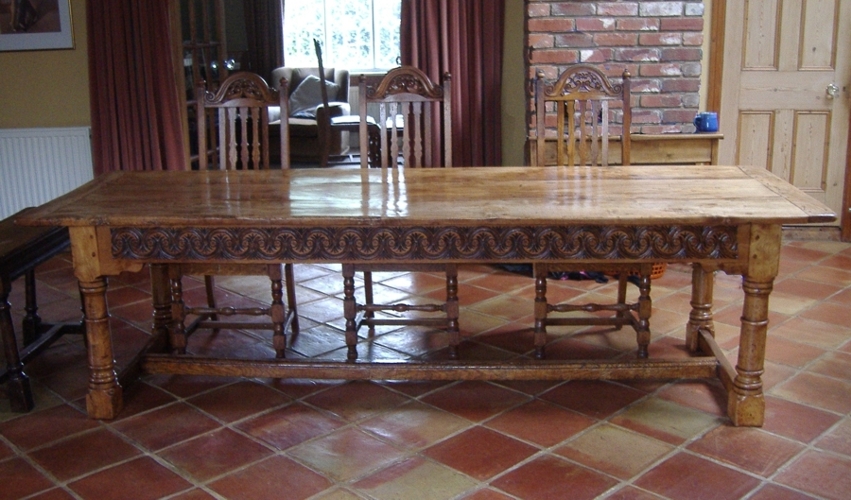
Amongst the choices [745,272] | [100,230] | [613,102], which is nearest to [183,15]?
[613,102]

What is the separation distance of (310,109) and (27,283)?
5376 millimetres

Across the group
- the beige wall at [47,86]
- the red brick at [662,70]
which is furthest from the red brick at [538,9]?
the beige wall at [47,86]

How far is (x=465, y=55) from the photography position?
15.0ft

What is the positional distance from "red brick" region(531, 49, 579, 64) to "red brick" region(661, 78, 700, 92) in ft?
1.61

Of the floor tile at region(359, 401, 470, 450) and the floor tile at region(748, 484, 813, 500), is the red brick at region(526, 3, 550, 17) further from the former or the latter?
the floor tile at region(748, 484, 813, 500)

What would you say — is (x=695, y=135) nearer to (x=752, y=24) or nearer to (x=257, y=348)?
(x=752, y=24)

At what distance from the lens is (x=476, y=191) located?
2674mm

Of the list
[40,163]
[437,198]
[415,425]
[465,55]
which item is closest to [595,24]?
[465,55]

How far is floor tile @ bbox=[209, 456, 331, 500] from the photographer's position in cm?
215

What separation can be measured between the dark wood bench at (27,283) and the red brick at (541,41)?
2.48 metres

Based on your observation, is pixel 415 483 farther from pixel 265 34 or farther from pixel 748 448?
pixel 265 34

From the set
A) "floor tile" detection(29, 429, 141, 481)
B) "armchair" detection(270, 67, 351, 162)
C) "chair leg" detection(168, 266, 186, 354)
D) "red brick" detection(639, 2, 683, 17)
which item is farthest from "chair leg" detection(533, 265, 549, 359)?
"armchair" detection(270, 67, 351, 162)

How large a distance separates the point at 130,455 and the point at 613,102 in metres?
2.95

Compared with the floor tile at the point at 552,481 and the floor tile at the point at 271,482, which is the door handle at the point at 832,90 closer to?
the floor tile at the point at 552,481
